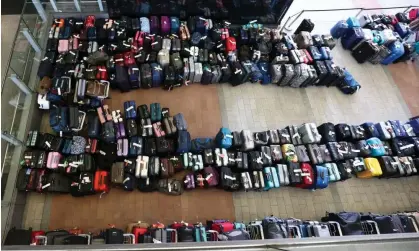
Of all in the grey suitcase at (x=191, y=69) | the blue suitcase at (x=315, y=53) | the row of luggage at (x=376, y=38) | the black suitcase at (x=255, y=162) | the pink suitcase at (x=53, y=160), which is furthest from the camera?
the row of luggage at (x=376, y=38)

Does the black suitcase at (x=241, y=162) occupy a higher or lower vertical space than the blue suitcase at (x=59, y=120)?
lower

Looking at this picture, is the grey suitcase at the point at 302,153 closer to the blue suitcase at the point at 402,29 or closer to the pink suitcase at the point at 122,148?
the pink suitcase at the point at 122,148

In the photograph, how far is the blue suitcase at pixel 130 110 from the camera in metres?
9.15

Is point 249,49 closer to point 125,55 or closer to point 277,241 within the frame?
point 125,55

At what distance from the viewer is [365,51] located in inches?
478

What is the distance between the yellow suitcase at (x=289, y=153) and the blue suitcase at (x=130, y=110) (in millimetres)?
4498

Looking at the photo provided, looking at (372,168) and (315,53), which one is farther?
(315,53)

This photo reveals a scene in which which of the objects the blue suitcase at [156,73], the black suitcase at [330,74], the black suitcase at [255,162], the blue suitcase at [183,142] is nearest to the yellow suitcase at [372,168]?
the black suitcase at [330,74]

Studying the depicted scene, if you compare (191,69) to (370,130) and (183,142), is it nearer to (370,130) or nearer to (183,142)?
(183,142)

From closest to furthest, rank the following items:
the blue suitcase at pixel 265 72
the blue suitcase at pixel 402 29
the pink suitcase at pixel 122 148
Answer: the pink suitcase at pixel 122 148 < the blue suitcase at pixel 265 72 < the blue suitcase at pixel 402 29

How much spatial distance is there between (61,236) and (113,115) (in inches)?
134

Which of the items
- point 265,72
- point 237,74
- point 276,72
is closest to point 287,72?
point 276,72

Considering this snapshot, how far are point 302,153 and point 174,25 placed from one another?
5987 millimetres

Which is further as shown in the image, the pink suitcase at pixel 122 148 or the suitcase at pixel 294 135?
the suitcase at pixel 294 135
